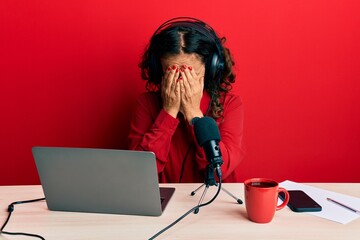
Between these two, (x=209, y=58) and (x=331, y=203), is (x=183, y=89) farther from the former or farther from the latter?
(x=331, y=203)

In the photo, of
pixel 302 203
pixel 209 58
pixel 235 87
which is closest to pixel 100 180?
pixel 302 203

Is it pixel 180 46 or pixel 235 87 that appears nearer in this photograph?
pixel 180 46

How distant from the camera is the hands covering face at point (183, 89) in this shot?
1.25 meters

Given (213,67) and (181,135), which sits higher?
(213,67)

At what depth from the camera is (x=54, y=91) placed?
1.62m

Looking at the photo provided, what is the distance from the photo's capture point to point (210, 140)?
86cm

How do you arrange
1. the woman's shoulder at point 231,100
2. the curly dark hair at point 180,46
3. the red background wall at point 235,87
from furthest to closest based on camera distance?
1. the red background wall at point 235,87
2. the woman's shoulder at point 231,100
3. the curly dark hair at point 180,46

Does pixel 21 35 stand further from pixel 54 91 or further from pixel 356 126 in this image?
pixel 356 126

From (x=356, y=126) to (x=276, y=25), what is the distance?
0.58m

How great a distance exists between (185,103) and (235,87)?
429 millimetres

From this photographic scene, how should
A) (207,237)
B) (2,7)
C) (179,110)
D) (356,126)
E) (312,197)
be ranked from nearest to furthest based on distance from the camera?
1. (207,237)
2. (312,197)
3. (179,110)
4. (2,7)
5. (356,126)

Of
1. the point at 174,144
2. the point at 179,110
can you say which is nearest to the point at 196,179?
the point at 174,144

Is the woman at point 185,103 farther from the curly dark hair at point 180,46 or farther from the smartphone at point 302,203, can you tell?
the smartphone at point 302,203

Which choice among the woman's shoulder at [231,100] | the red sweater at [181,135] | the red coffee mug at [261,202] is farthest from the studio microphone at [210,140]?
the woman's shoulder at [231,100]
